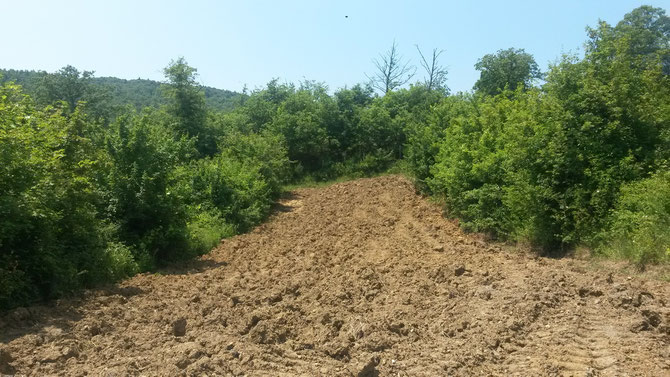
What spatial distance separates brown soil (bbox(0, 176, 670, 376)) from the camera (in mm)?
6012

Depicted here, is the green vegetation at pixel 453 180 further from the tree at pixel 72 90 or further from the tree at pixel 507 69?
the tree at pixel 72 90

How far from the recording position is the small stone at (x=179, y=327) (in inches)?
279

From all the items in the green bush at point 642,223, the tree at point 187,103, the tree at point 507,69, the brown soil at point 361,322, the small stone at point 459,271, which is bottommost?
the brown soil at point 361,322

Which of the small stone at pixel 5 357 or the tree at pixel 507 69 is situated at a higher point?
the tree at pixel 507 69

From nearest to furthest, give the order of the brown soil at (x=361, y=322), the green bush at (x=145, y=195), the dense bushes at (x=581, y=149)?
the brown soil at (x=361, y=322), the dense bushes at (x=581, y=149), the green bush at (x=145, y=195)

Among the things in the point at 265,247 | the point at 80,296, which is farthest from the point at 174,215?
the point at 80,296

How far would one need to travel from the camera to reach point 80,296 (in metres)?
8.60

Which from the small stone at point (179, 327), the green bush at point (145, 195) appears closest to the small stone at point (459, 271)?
the small stone at point (179, 327)

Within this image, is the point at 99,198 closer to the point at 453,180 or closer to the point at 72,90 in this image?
the point at 453,180

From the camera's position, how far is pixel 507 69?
39469 mm

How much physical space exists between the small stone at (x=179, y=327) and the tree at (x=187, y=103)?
84.5 feet

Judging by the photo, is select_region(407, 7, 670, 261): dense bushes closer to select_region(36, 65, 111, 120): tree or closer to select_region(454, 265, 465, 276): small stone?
Result: select_region(454, 265, 465, 276): small stone

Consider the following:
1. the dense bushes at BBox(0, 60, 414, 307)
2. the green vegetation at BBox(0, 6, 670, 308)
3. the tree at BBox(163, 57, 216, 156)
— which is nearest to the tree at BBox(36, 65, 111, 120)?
the tree at BBox(163, 57, 216, 156)

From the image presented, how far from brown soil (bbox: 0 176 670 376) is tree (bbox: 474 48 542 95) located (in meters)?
28.6
